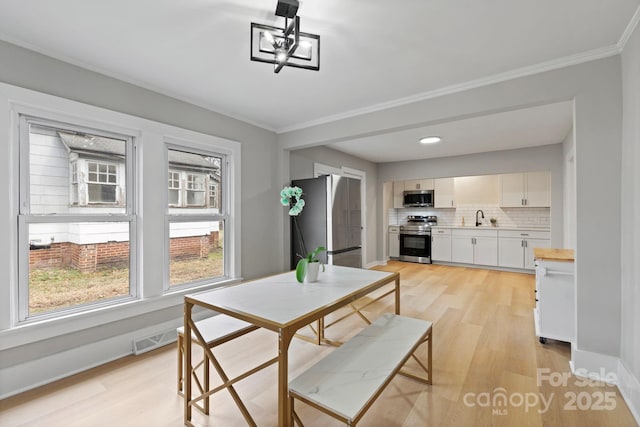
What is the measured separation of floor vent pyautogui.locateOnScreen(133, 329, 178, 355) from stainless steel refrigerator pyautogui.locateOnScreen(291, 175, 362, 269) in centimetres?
166

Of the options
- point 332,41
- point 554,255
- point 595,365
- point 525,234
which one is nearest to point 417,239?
point 525,234

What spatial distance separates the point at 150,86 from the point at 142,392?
8.20ft

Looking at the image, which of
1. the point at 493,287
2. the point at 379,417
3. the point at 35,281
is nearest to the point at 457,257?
the point at 493,287

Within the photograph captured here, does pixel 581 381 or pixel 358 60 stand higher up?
pixel 358 60

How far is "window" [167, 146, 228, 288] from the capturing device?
9.69 ft

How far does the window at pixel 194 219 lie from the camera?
2953 millimetres

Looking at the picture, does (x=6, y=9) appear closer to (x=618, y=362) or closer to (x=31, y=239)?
(x=31, y=239)

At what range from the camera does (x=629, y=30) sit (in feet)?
5.94

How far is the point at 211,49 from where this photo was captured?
2.05m

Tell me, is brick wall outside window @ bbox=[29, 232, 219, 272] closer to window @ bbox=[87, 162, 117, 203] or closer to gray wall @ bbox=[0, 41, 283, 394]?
gray wall @ bbox=[0, 41, 283, 394]

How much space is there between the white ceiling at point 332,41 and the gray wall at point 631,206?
259 millimetres

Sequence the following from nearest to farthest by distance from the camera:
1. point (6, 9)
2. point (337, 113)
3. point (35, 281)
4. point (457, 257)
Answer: point (6, 9) → point (35, 281) → point (337, 113) → point (457, 257)

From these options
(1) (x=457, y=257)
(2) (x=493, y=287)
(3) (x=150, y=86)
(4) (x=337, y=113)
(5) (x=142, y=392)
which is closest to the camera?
(5) (x=142, y=392)

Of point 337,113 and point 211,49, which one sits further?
point 337,113
